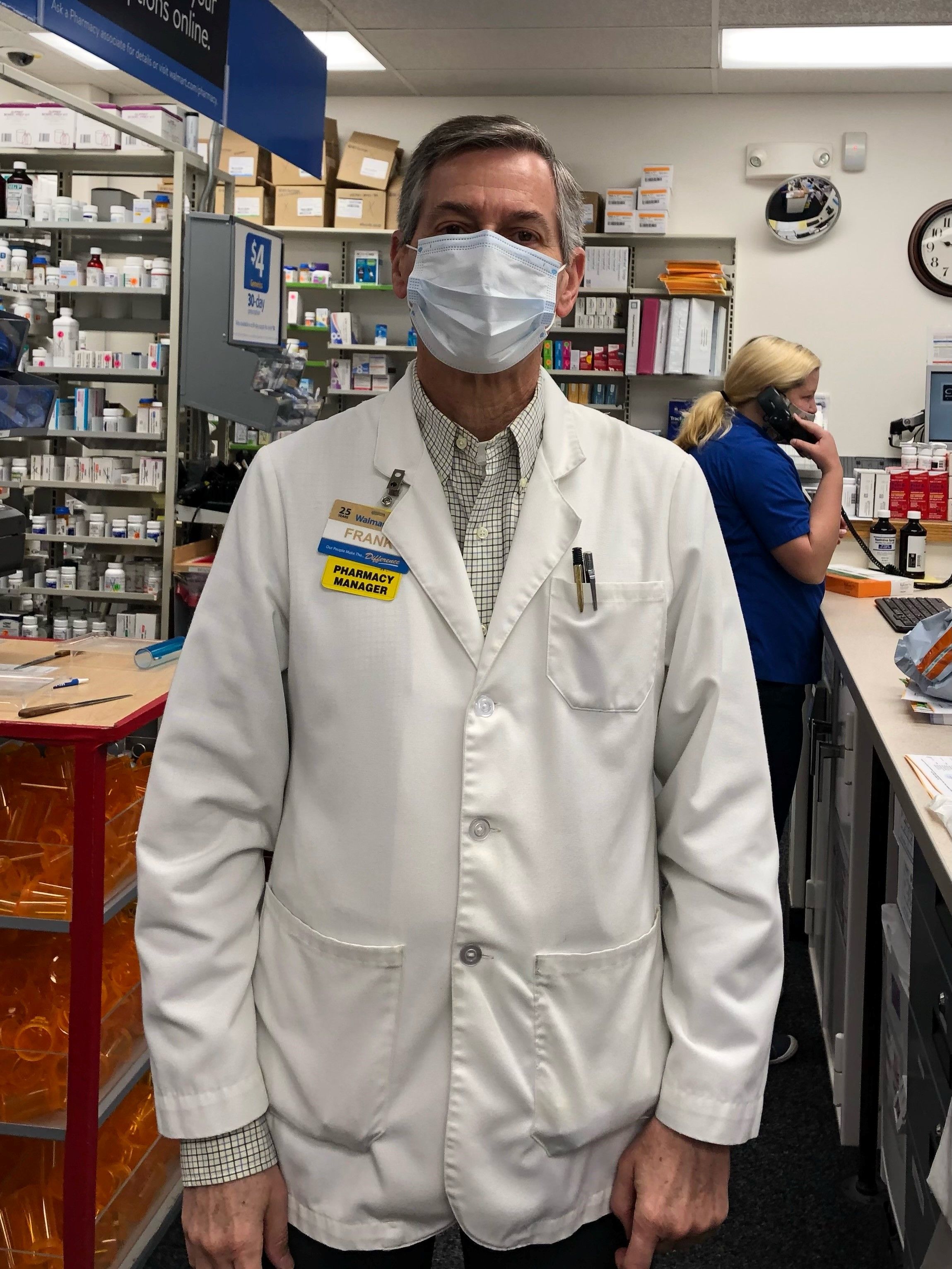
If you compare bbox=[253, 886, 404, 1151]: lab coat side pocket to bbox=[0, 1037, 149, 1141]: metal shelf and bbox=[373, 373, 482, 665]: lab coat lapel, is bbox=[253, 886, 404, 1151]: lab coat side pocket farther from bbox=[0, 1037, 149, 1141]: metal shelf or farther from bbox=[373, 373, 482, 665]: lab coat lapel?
bbox=[0, 1037, 149, 1141]: metal shelf

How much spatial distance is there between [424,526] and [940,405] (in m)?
4.31

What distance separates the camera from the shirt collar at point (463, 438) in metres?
1.21

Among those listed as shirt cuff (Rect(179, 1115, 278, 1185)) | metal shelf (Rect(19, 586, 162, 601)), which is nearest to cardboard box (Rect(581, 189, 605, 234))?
metal shelf (Rect(19, 586, 162, 601))

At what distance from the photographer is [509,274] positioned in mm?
1245

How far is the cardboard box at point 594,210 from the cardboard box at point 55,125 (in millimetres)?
2970

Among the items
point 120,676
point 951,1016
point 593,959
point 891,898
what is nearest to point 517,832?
point 593,959

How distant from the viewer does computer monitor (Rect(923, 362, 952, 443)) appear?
4.85 m

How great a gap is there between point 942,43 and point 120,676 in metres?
6.07

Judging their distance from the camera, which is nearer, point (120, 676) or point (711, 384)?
point (120, 676)

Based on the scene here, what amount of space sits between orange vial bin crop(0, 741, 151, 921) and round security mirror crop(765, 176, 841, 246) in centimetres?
625

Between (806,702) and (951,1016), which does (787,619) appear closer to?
(806,702)

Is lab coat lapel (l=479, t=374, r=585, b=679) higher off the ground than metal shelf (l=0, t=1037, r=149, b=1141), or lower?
higher

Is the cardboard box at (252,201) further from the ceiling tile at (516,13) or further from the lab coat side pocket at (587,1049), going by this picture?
the lab coat side pocket at (587,1049)

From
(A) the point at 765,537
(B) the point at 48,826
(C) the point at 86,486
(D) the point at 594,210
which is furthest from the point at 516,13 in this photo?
(B) the point at 48,826
